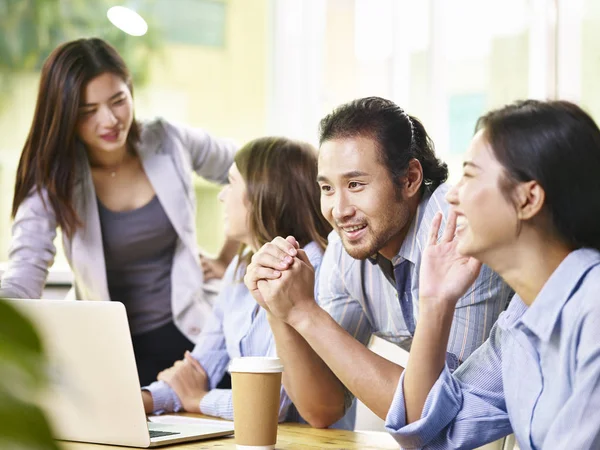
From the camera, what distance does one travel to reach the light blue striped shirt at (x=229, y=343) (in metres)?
1.79

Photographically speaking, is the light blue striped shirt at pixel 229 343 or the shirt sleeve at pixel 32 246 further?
the shirt sleeve at pixel 32 246

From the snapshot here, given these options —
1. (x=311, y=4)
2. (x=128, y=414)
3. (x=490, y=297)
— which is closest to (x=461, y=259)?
(x=490, y=297)

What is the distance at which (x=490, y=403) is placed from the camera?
1262mm

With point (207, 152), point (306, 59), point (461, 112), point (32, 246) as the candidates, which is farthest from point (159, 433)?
point (306, 59)

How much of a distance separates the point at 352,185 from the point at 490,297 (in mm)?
338

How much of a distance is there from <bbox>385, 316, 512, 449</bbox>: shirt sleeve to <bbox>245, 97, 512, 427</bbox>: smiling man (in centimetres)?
18

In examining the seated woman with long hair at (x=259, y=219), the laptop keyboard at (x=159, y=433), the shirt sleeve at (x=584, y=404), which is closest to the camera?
the shirt sleeve at (x=584, y=404)

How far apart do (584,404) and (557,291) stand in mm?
148

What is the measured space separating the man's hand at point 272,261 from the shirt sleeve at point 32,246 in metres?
1.11

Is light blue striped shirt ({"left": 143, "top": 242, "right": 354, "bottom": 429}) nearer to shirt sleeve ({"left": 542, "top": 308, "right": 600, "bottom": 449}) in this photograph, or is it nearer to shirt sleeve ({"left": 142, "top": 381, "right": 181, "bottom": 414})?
shirt sleeve ({"left": 142, "top": 381, "right": 181, "bottom": 414})

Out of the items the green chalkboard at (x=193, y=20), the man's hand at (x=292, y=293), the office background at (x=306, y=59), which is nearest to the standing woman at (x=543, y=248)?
the man's hand at (x=292, y=293)

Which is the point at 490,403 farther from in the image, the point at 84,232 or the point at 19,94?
the point at 19,94

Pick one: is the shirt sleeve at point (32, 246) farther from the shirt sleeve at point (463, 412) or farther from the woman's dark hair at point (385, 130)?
the shirt sleeve at point (463, 412)

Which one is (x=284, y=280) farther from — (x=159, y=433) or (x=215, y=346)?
(x=215, y=346)
